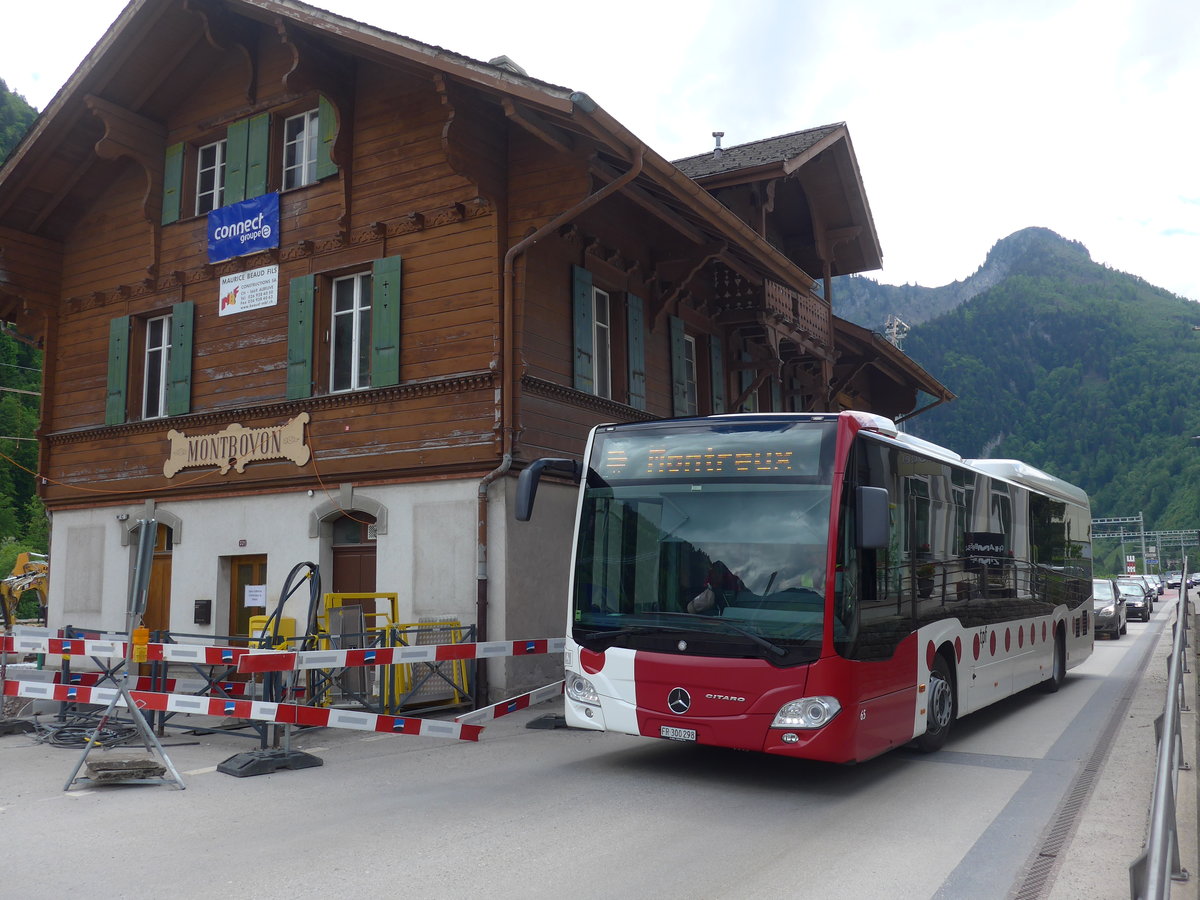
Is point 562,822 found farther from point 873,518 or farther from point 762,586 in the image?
point 873,518

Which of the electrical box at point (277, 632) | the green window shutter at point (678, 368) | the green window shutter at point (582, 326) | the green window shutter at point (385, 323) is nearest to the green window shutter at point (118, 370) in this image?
the green window shutter at point (385, 323)

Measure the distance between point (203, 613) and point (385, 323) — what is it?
5.32 meters

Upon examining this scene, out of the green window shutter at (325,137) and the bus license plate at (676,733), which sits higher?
the green window shutter at (325,137)

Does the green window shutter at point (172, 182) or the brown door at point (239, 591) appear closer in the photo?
the brown door at point (239, 591)

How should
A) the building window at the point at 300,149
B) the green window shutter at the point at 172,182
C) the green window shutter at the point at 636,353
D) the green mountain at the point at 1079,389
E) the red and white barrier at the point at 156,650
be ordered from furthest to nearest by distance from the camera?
the green mountain at the point at 1079,389
the green window shutter at the point at 172,182
the green window shutter at the point at 636,353
the building window at the point at 300,149
the red and white barrier at the point at 156,650

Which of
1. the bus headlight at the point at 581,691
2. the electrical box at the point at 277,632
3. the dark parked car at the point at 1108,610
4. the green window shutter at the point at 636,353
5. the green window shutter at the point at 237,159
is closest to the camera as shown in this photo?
the bus headlight at the point at 581,691

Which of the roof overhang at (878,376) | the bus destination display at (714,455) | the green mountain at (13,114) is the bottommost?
the bus destination display at (714,455)

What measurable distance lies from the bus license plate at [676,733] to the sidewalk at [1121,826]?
2500 millimetres

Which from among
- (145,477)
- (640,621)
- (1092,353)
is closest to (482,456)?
(640,621)

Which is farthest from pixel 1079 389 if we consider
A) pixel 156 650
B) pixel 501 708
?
pixel 156 650

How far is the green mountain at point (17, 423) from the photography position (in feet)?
165

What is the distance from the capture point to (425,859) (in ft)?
18.6

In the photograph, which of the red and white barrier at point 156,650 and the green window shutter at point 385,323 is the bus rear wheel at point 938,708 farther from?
the green window shutter at point 385,323

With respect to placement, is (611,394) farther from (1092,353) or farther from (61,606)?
(1092,353)
